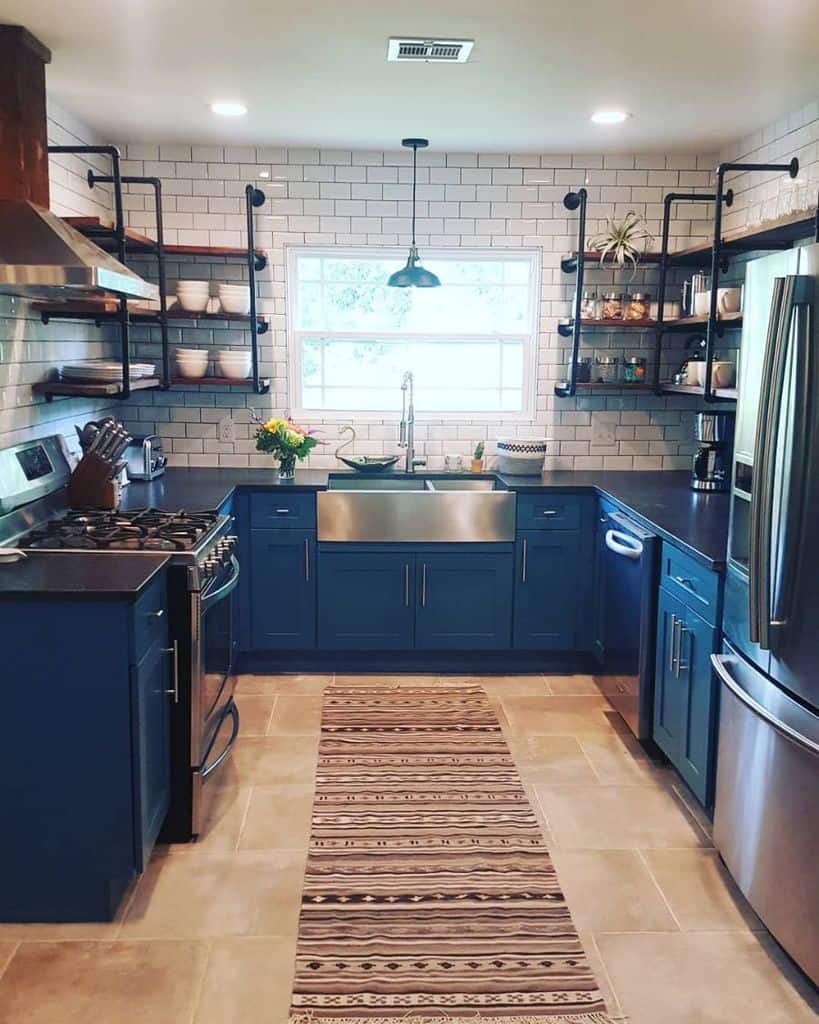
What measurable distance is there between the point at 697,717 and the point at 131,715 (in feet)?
5.68

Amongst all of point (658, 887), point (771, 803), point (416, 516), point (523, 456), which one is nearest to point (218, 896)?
point (658, 887)

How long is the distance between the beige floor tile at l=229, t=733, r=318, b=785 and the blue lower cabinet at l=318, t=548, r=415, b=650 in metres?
0.74

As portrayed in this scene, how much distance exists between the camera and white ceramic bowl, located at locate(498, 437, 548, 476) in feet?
14.8

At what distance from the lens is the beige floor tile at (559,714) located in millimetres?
3727

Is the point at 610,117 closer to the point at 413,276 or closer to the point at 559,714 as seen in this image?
the point at 413,276

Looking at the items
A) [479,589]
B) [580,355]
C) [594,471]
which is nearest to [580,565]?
[479,589]

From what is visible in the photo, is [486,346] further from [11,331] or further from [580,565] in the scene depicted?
[11,331]

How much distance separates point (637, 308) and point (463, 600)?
1707 mm

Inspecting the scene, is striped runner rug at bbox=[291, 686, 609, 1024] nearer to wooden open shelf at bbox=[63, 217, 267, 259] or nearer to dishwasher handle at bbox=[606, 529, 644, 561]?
dishwasher handle at bbox=[606, 529, 644, 561]

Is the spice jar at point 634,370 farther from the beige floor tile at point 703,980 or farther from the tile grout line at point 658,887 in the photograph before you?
the beige floor tile at point 703,980

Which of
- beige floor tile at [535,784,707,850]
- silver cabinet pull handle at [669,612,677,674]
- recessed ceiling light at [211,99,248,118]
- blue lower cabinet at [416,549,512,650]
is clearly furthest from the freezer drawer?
recessed ceiling light at [211,99,248,118]

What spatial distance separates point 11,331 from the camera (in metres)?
3.25

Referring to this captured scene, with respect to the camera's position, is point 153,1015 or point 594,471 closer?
point 153,1015

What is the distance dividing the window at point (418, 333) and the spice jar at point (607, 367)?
35cm
